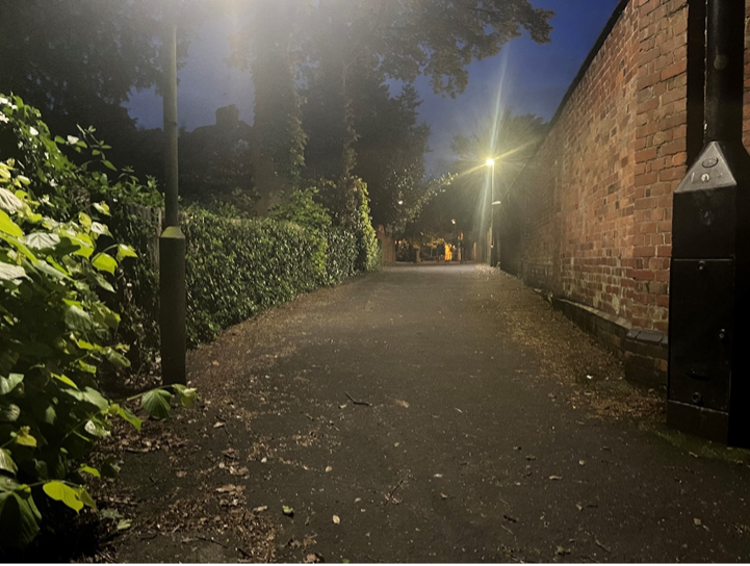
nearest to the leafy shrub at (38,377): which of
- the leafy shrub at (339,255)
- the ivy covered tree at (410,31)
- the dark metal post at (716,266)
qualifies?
the dark metal post at (716,266)

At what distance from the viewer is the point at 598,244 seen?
6488mm

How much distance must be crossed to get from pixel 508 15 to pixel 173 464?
70.5ft

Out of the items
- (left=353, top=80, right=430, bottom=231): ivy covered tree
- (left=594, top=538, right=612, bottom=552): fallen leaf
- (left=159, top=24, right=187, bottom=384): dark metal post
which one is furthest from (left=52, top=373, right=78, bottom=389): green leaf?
(left=353, top=80, right=430, bottom=231): ivy covered tree

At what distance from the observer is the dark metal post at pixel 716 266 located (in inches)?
127

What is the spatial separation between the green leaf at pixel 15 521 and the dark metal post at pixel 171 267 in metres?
2.54

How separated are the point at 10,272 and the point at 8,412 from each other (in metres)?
0.51

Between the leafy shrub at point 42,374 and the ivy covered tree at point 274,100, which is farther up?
the ivy covered tree at point 274,100

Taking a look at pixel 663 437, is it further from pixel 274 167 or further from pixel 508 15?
pixel 508 15

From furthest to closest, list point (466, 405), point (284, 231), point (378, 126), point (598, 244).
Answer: point (378, 126), point (284, 231), point (598, 244), point (466, 405)

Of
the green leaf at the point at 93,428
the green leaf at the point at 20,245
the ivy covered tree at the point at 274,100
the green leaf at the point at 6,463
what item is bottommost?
the green leaf at the point at 93,428

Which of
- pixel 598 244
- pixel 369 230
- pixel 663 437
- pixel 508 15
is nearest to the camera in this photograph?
pixel 663 437

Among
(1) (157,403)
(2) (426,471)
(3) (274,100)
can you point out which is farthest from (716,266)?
(3) (274,100)

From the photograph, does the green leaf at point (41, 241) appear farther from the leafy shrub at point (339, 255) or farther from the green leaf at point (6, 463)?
the leafy shrub at point (339, 255)

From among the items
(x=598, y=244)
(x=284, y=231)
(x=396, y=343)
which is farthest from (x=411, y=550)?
(x=284, y=231)
